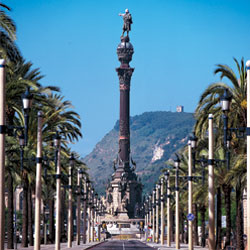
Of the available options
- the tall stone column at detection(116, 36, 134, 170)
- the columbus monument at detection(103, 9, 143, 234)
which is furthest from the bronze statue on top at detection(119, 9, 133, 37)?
the tall stone column at detection(116, 36, 134, 170)

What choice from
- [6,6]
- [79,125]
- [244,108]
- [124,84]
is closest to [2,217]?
[6,6]

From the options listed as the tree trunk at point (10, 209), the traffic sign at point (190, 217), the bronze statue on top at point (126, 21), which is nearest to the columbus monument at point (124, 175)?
the bronze statue on top at point (126, 21)

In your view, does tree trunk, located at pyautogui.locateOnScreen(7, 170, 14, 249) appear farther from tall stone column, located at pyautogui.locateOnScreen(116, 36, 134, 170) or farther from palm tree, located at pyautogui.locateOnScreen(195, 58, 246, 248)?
tall stone column, located at pyautogui.locateOnScreen(116, 36, 134, 170)

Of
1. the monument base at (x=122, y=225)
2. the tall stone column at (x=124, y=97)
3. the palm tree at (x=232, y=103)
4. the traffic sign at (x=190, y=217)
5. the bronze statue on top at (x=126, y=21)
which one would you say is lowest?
the monument base at (x=122, y=225)

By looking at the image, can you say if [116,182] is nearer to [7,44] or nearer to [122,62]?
[122,62]

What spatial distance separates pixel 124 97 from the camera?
17862 cm

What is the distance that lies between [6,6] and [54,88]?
17.0 meters

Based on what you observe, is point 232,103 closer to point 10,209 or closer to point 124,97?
point 10,209

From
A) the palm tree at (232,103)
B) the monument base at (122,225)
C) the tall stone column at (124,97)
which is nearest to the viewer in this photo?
the palm tree at (232,103)

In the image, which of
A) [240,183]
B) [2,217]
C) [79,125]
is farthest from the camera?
[79,125]

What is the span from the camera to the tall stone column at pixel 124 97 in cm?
17688

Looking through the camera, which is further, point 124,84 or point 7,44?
point 124,84

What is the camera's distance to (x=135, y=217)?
18600 cm

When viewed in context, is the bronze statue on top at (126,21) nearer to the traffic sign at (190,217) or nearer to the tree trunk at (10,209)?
the tree trunk at (10,209)
